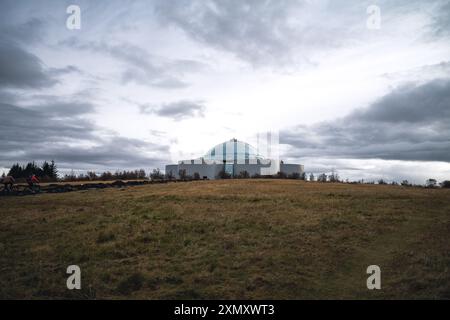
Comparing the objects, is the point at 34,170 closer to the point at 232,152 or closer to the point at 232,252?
the point at 232,152

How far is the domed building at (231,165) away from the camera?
105 m

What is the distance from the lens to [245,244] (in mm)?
19516

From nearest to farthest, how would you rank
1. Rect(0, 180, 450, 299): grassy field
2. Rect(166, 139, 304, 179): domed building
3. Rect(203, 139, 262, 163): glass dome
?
Rect(0, 180, 450, 299): grassy field
Rect(166, 139, 304, 179): domed building
Rect(203, 139, 262, 163): glass dome

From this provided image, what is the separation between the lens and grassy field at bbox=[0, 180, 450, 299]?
534 inches

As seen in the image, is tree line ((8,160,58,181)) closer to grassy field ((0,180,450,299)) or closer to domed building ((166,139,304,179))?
domed building ((166,139,304,179))

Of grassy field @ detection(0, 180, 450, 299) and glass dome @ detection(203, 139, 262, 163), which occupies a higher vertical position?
glass dome @ detection(203, 139, 262, 163)

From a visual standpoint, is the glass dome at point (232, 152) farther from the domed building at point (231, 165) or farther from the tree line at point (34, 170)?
the tree line at point (34, 170)

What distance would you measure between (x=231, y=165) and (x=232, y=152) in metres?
6.39

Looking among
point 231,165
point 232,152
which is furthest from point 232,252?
point 232,152

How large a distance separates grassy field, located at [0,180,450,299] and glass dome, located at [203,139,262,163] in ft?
265

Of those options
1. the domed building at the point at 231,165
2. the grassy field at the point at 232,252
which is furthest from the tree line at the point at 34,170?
the grassy field at the point at 232,252

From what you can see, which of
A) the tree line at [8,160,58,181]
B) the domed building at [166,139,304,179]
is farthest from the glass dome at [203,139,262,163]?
the tree line at [8,160,58,181]

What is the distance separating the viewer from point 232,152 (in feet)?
373
